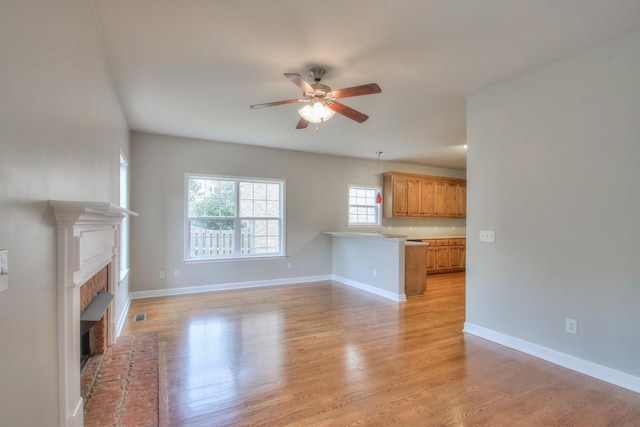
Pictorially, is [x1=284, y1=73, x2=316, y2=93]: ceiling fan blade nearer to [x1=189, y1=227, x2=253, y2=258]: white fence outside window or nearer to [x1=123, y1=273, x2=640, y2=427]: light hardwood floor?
[x1=123, y1=273, x2=640, y2=427]: light hardwood floor

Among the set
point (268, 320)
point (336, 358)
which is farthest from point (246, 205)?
point (336, 358)

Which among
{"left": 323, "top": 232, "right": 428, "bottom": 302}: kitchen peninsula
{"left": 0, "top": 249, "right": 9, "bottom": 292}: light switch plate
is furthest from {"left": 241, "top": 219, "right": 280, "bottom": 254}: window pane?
{"left": 0, "top": 249, "right": 9, "bottom": 292}: light switch plate

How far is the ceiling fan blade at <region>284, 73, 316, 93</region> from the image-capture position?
242cm

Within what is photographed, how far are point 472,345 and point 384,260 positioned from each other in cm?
217

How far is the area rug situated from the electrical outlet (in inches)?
128

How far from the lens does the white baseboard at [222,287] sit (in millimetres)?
5026

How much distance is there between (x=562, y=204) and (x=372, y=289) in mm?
3271

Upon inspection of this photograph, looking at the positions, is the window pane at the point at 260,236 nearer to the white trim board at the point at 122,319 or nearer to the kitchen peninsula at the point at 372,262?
the kitchen peninsula at the point at 372,262

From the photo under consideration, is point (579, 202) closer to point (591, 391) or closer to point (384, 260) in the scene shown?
point (591, 391)

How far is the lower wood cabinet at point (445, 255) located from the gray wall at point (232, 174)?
2.01 m

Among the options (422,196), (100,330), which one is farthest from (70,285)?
(422,196)

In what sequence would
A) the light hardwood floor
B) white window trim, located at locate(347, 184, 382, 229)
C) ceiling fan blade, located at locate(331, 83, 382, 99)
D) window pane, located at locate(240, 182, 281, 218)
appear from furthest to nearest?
white window trim, located at locate(347, 184, 382, 229)
window pane, located at locate(240, 182, 281, 218)
ceiling fan blade, located at locate(331, 83, 382, 99)
the light hardwood floor

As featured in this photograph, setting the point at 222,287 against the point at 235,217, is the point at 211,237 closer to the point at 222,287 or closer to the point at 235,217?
the point at 235,217

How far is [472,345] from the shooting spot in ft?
10.5
